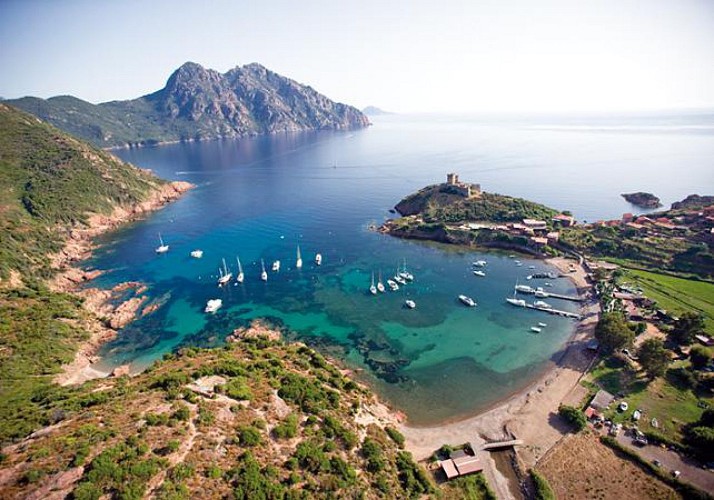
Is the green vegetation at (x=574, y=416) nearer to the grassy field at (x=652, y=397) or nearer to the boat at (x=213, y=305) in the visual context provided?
the grassy field at (x=652, y=397)

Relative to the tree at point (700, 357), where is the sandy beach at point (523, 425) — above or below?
below

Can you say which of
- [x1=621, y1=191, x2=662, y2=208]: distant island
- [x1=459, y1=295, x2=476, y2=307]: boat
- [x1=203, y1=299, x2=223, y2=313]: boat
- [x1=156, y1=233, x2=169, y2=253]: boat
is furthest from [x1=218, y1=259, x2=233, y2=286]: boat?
[x1=621, y1=191, x2=662, y2=208]: distant island

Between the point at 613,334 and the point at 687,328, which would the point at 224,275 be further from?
the point at 687,328

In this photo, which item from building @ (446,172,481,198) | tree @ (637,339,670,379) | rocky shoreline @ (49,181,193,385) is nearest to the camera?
tree @ (637,339,670,379)

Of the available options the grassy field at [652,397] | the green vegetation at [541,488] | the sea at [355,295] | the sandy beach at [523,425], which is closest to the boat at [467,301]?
the sea at [355,295]

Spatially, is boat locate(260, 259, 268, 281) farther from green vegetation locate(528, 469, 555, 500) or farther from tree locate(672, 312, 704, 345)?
tree locate(672, 312, 704, 345)

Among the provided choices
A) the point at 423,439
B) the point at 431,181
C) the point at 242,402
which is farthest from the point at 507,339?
the point at 431,181

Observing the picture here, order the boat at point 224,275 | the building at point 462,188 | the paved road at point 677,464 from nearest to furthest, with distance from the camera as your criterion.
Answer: the paved road at point 677,464, the boat at point 224,275, the building at point 462,188
